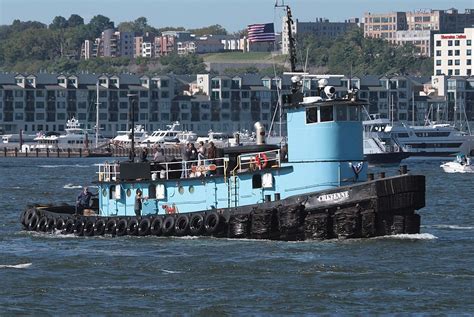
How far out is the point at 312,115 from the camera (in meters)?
46.8

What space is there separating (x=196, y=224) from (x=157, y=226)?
5.63 feet

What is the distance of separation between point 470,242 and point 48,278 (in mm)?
14541

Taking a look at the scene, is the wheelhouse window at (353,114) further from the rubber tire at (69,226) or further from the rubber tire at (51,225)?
the rubber tire at (51,225)

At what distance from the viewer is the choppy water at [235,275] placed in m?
36.2

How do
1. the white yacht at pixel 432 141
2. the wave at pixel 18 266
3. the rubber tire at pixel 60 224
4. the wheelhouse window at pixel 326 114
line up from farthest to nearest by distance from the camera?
the white yacht at pixel 432 141 → the rubber tire at pixel 60 224 → the wheelhouse window at pixel 326 114 → the wave at pixel 18 266

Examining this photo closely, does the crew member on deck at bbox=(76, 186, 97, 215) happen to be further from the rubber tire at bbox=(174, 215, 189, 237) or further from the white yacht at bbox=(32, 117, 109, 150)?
the white yacht at bbox=(32, 117, 109, 150)

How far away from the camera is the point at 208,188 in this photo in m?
48.9

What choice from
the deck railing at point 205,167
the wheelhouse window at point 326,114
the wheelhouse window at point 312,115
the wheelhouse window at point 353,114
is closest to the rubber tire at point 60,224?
the deck railing at point 205,167

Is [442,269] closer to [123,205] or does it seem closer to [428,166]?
[123,205]

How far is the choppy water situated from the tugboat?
53 centimetres

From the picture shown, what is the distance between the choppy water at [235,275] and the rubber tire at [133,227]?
1.82 feet

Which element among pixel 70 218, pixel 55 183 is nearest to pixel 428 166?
pixel 55 183

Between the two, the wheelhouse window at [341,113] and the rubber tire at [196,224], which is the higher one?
the wheelhouse window at [341,113]

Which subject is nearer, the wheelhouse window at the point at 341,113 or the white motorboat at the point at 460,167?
the wheelhouse window at the point at 341,113
